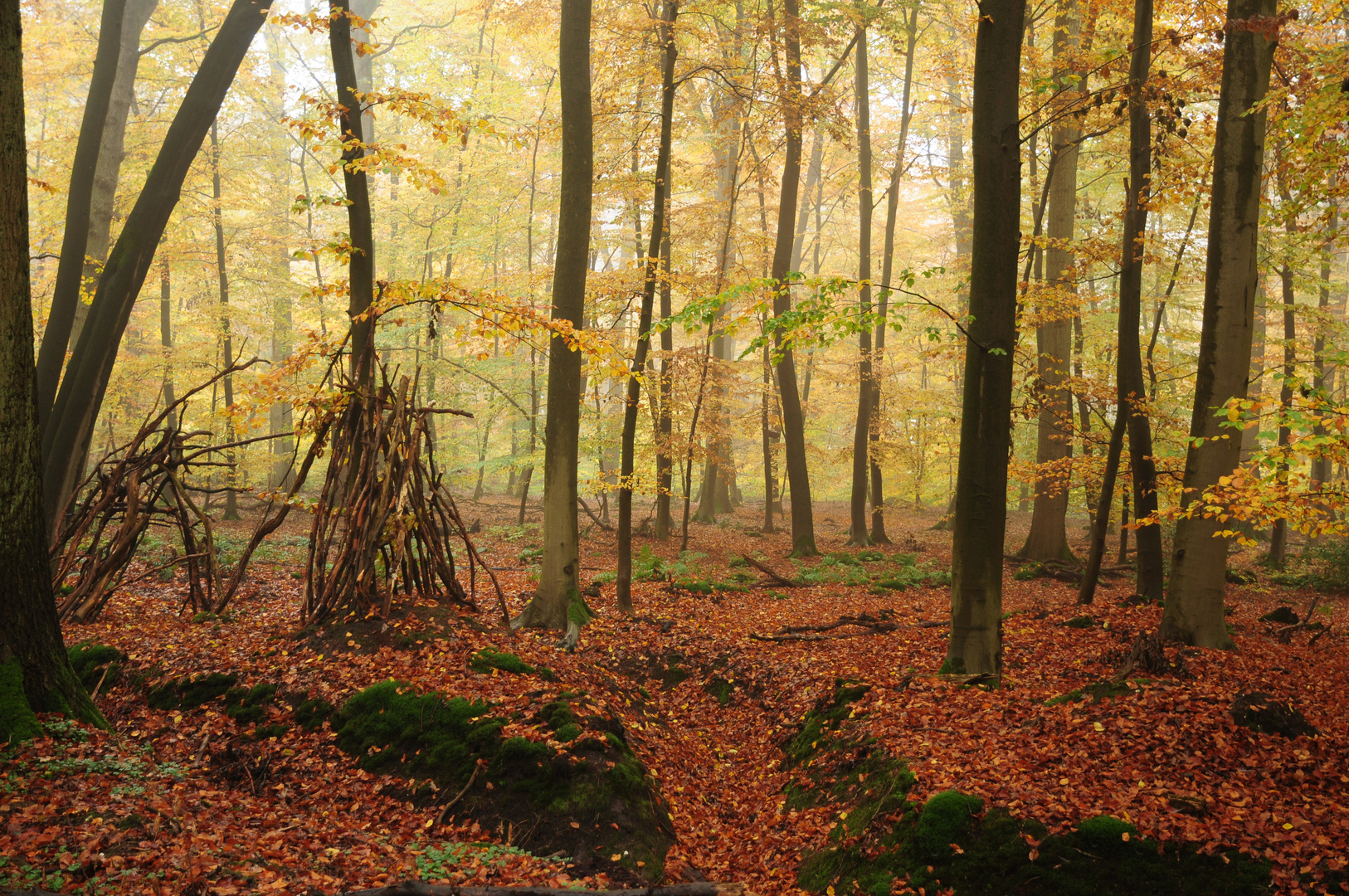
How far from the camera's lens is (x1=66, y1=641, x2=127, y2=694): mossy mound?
5.70 meters

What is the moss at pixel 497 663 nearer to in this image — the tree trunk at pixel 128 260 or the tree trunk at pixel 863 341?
the tree trunk at pixel 128 260

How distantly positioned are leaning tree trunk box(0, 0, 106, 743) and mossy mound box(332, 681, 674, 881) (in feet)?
6.08

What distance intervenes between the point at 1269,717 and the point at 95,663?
8.62 meters

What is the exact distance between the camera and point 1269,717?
4668 millimetres

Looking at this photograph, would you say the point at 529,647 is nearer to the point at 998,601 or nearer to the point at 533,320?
the point at 533,320

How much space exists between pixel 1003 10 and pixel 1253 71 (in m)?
2.38

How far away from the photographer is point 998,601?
596cm

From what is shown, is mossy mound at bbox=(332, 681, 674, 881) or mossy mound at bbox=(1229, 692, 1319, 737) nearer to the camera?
mossy mound at bbox=(332, 681, 674, 881)

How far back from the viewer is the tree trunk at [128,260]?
788 centimetres

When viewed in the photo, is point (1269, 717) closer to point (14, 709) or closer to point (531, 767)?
point (531, 767)

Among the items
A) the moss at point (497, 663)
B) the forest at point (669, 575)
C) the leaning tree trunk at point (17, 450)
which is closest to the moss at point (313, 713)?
the forest at point (669, 575)

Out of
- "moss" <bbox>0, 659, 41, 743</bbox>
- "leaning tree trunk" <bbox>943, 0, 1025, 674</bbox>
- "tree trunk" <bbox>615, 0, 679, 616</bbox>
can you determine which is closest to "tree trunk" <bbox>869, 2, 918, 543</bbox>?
"tree trunk" <bbox>615, 0, 679, 616</bbox>

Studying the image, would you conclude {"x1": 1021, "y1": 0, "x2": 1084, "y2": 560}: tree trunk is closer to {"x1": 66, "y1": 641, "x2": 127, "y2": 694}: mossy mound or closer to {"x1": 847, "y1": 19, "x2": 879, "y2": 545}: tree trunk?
{"x1": 847, "y1": 19, "x2": 879, "y2": 545}: tree trunk

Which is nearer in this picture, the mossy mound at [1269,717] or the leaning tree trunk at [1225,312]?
the mossy mound at [1269,717]
